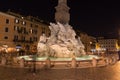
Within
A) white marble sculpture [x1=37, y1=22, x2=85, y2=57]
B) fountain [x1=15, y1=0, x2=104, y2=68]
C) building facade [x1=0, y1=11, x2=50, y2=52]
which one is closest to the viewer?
fountain [x1=15, y1=0, x2=104, y2=68]

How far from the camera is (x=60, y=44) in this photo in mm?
28547

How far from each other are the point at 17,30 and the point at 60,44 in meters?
32.9

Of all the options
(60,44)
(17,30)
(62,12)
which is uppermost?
(17,30)

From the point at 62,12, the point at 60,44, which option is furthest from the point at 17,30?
the point at 60,44

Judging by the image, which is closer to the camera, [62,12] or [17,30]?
[62,12]

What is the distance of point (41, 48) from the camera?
97.0 feet

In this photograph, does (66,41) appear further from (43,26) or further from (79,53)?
(43,26)

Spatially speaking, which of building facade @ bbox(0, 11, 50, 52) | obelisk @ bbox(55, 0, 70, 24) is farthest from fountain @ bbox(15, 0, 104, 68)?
building facade @ bbox(0, 11, 50, 52)

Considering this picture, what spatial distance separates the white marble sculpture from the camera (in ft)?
93.1

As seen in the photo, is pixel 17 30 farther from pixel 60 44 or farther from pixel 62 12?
pixel 60 44

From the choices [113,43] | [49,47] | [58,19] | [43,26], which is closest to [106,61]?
[49,47]

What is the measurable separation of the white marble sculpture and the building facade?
25635 mm

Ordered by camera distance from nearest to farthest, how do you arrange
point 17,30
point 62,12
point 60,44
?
1. point 60,44
2. point 62,12
3. point 17,30

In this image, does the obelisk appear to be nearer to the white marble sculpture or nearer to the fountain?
the fountain
